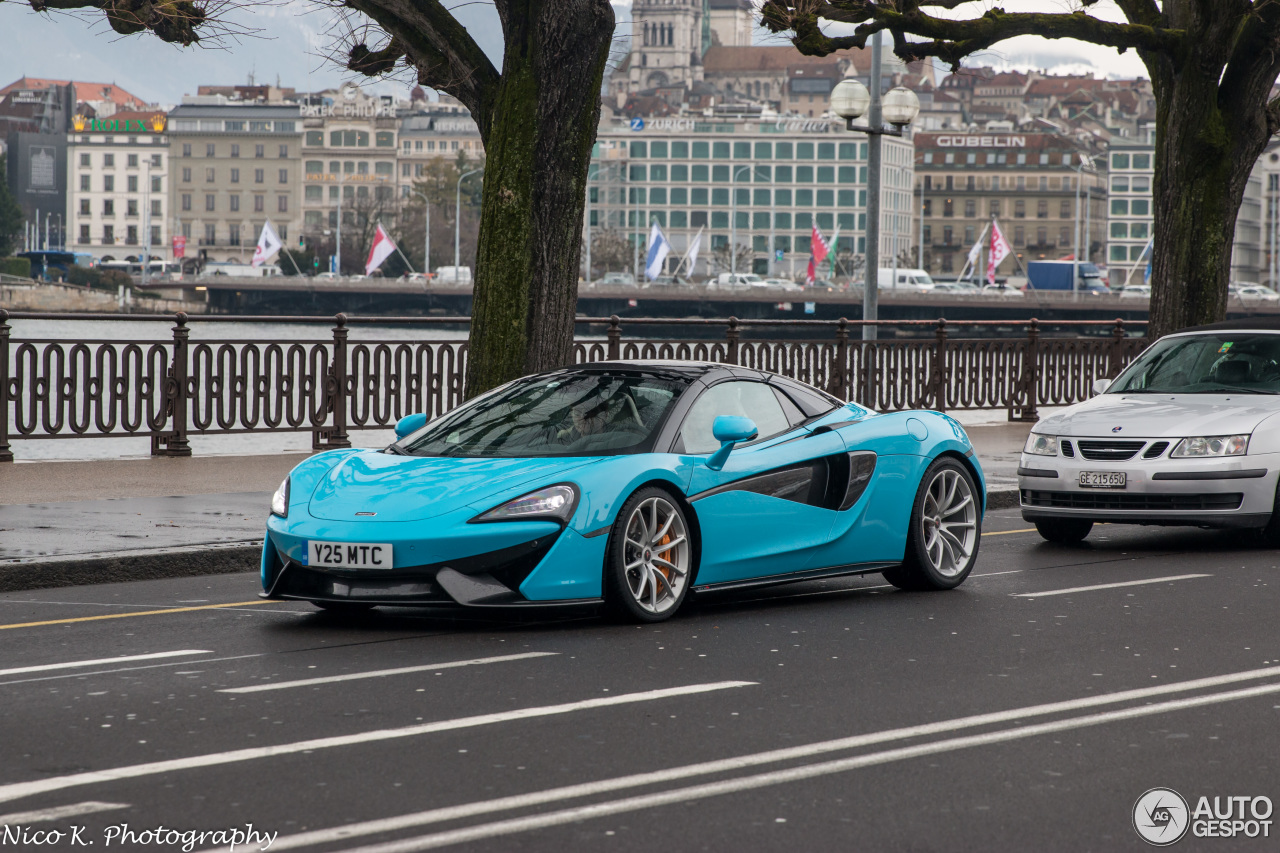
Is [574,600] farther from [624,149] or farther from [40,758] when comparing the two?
[624,149]

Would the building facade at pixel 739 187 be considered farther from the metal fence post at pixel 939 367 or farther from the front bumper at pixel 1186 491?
the front bumper at pixel 1186 491

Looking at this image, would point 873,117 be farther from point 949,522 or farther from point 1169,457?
point 949,522

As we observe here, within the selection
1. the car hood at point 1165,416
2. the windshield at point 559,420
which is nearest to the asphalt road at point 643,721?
the windshield at point 559,420

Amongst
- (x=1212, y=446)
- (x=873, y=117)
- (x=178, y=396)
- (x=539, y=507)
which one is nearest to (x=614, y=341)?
(x=178, y=396)

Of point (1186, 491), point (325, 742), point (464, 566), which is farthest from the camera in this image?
point (1186, 491)

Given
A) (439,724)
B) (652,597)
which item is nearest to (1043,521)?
(652,597)

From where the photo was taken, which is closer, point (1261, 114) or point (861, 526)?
point (861, 526)

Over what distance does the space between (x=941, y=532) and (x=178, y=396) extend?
8804 millimetres

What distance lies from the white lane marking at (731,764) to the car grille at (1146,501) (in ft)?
13.9

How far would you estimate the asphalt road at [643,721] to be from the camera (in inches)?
185

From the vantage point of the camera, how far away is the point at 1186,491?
36.8 feet

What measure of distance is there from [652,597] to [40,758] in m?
3.40

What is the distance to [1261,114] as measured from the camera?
737 inches

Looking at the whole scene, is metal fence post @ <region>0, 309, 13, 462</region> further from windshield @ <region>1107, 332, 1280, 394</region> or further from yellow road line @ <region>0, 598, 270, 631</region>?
windshield @ <region>1107, 332, 1280, 394</region>
